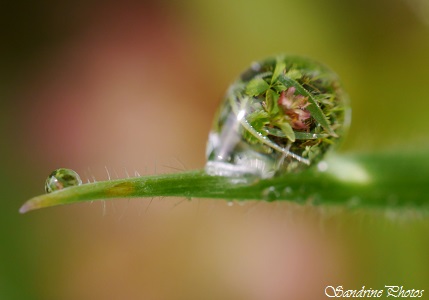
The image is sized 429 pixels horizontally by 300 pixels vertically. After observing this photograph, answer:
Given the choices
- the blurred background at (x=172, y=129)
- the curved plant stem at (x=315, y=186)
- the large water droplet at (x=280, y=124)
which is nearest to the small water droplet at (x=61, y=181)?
the curved plant stem at (x=315, y=186)

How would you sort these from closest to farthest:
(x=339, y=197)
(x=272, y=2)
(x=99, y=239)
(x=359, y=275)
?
(x=339, y=197), (x=359, y=275), (x=99, y=239), (x=272, y=2)

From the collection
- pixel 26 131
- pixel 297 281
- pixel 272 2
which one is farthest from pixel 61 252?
pixel 272 2

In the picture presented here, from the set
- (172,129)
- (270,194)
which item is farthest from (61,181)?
(172,129)

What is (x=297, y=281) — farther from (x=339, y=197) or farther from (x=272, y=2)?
(x=339, y=197)

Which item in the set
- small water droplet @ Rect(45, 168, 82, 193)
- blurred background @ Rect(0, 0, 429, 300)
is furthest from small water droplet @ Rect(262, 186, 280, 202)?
blurred background @ Rect(0, 0, 429, 300)

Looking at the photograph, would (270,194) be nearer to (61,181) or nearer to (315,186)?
(315,186)

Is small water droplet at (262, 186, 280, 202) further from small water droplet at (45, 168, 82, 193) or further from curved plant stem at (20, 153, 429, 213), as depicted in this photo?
small water droplet at (45, 168, 82, 193)
